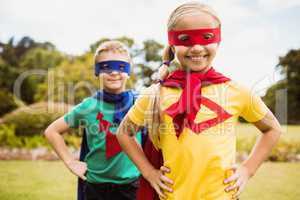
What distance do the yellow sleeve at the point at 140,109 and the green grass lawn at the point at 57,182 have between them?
194 inches

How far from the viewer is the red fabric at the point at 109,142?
3602 millimetres

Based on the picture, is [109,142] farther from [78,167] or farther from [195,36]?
[195,36]

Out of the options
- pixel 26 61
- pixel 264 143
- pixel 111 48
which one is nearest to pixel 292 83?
pixel 26 61

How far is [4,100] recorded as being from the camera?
1365 cm

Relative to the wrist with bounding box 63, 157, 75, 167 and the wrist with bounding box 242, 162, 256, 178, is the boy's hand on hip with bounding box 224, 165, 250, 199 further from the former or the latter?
the wrist with bounding box 63, 157, 75, 167

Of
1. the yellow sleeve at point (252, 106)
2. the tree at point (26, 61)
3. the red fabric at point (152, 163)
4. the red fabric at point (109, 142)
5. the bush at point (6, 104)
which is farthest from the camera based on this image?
the tree at point (26, 61)

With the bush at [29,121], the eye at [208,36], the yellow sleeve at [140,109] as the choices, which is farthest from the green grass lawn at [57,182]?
the eye at [208,36]

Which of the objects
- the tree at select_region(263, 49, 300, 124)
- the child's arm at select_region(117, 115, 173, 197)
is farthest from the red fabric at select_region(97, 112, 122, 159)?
the tree at select_region(263, 49, 300, 124)

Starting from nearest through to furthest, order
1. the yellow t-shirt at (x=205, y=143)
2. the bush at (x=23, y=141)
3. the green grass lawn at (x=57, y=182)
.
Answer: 1. the yellow t-shirt at (x=205, y=143)
2. the green grass lawn at (x=57, y=182)
3. the bush at (x=23, y=141)

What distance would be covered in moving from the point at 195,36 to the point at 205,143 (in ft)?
1.75

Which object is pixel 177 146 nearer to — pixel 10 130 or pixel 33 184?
pixel 33 184

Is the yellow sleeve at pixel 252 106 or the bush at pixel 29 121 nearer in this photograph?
the yellow sleeve at pixel 252 106

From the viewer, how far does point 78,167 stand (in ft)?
12.0

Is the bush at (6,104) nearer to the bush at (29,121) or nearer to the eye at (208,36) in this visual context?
the bush at (29,121)
